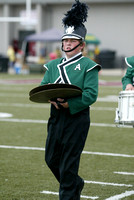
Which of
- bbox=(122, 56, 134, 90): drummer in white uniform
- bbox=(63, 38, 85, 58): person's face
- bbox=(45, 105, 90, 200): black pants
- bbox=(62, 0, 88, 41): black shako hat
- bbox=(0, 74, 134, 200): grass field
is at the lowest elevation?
bbox=(0, 74, 134, 200): grass field

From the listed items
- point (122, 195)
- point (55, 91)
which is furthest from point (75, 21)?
point (122, 195)

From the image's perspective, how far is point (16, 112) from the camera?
1366 cm

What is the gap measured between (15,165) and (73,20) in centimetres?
289

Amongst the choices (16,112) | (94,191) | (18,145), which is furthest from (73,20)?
(16,112)

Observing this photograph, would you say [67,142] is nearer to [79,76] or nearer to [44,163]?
[79,76]

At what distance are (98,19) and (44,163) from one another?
36961 millimetres

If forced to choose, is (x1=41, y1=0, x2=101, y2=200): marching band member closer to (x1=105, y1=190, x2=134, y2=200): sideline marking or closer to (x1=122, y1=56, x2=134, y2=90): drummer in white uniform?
(x1=105, y1=190, x2=134, y2=200): sideline marking

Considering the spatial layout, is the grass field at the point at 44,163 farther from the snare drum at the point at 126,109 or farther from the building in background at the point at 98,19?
the building in background at the point at 98,19

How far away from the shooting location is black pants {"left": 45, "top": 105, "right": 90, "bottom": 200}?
5.09 m

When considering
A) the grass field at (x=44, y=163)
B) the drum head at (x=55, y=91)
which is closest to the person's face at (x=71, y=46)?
the drum head at (x=55, y=91)

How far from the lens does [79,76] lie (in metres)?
5.12

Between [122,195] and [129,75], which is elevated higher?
[129,75]

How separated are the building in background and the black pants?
37005 mm

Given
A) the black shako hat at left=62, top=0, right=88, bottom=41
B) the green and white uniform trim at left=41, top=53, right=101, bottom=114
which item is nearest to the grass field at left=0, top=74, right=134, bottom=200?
the green and white uniform trim at left=41, top=53, right=101, bottom=114
